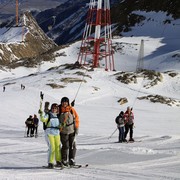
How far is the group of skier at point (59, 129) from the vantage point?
39.3ft

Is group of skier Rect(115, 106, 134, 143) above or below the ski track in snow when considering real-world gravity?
above

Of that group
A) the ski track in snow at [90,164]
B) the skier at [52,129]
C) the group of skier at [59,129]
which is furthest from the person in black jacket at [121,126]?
the skier at [52,129]

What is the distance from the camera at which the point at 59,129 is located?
12133 millimetres

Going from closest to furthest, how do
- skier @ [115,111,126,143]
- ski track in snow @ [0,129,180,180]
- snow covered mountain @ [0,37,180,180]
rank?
ski track in snow @ [0,129,180,180] < snow covered mountain @ [0,37,180,180] < skier @ [115,111,126,143]

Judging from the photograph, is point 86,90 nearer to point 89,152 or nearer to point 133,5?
point 89,152

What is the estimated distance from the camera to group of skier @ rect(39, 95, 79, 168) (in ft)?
39.3

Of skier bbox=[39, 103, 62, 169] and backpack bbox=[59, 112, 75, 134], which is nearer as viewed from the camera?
skier bbox=[39, 103, 62, 169]

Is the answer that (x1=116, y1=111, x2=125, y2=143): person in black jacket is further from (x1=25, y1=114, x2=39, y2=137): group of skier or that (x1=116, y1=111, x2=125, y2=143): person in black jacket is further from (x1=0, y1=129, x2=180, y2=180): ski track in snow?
(x1=25, y1=114, x2=39, y2=137): group of skier

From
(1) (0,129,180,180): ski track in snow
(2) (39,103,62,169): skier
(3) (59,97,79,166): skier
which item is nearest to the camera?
(1) (0,129,180,180): ski track in snow

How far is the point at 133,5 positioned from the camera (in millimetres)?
149000

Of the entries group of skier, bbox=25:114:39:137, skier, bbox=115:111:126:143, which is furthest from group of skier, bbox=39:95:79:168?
group of skier, bbox=25:114:39:137

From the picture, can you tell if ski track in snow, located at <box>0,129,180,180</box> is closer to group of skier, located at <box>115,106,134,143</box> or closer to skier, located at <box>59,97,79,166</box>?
skier, located at <box>59,97,79,166</box>

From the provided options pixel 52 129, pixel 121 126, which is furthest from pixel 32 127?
pixel 52 129

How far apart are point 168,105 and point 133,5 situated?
9802cm
